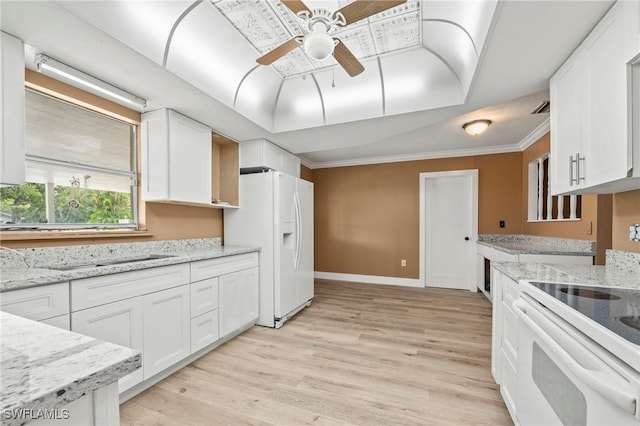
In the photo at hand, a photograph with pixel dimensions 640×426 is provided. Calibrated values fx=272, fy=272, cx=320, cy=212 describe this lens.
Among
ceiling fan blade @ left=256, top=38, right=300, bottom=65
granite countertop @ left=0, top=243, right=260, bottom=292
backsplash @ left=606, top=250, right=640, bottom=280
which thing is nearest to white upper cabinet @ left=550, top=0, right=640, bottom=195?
backsplash @ left=606, top=250, right=640, bottom=280

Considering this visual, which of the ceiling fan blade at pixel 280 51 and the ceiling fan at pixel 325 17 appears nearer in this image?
the ceiling fan at pixel 325 17

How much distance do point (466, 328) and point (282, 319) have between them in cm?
210

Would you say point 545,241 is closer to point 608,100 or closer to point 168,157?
point 608,100

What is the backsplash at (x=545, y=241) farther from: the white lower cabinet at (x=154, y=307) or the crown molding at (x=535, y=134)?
the white lower cabinet at (x=154, y=307)

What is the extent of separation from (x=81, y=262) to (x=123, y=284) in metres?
0.54

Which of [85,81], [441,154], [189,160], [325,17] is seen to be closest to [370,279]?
[441,154]

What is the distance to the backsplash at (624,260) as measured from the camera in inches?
65.3

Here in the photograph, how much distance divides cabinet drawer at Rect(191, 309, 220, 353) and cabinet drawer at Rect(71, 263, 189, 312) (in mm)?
394

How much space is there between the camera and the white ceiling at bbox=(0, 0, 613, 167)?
1.44 metres

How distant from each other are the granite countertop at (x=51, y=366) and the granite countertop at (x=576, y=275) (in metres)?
1.80

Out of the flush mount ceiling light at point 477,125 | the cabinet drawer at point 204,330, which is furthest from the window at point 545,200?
the cabinet drawer at point 204,330

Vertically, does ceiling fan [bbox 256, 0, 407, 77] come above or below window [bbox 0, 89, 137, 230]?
above

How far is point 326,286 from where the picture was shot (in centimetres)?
500

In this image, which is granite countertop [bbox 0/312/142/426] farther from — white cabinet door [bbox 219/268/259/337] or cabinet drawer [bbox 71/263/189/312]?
white cabinet door [bbox 219/268/259/337]
